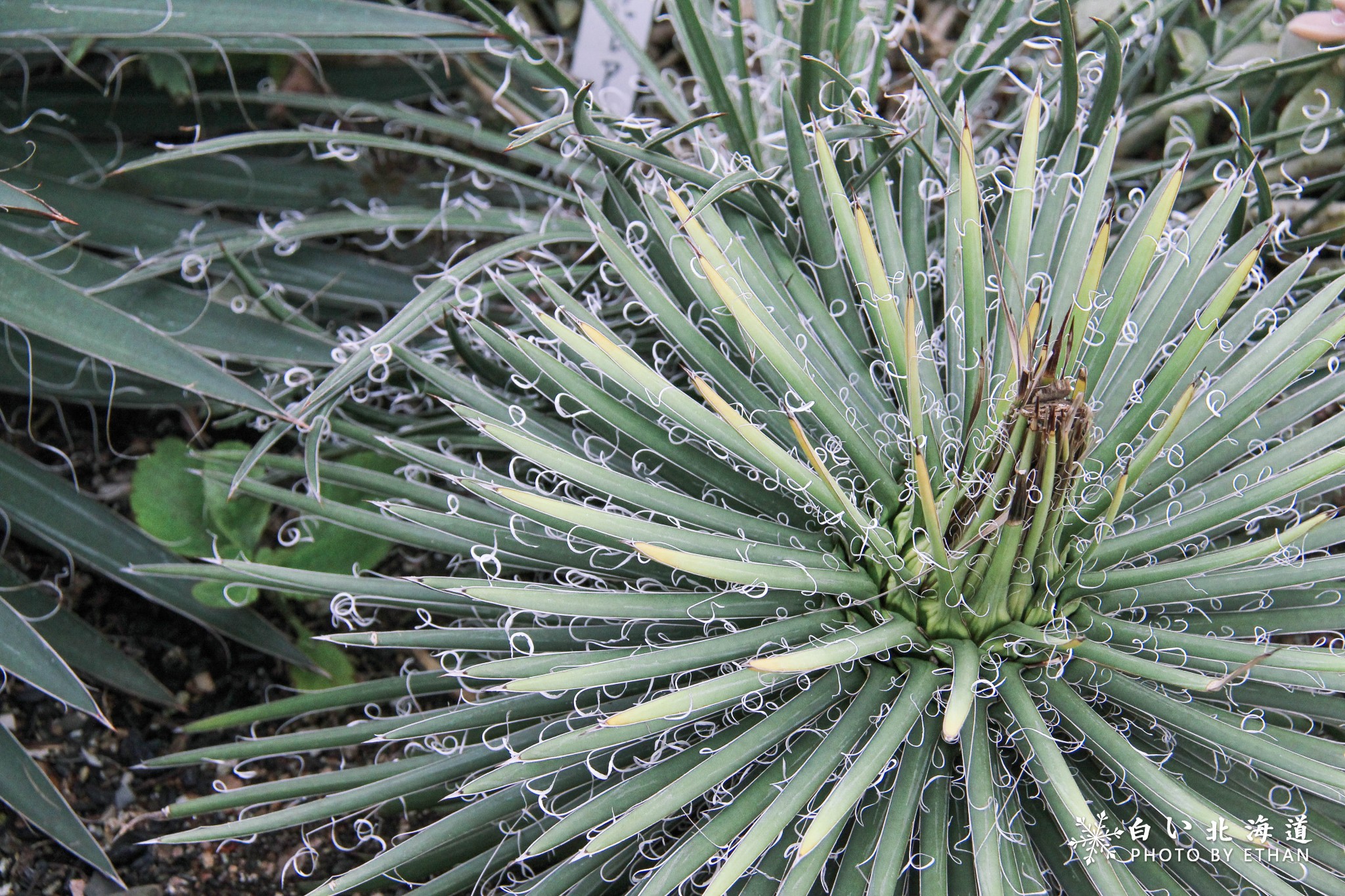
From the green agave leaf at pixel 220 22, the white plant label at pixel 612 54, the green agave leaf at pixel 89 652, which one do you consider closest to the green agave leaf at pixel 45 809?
the green agave leaf at pixel 89 652

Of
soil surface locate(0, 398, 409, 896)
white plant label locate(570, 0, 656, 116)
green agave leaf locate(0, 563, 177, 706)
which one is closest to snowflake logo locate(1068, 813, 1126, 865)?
soil surface locate(0, 398, 409, 896)

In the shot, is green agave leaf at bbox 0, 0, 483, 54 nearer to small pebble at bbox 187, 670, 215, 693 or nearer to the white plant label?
the white plant label

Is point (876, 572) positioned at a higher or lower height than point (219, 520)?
higher

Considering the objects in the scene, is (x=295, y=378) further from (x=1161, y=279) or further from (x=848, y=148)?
(x=1161, y=279)

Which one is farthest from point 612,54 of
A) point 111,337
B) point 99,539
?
point 99,539

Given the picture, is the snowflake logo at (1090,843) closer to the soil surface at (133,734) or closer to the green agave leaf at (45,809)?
the soil surface at (133,734)

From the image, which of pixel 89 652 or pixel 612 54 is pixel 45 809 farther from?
pixel 612 54

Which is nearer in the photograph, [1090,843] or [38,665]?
[1090,843]
